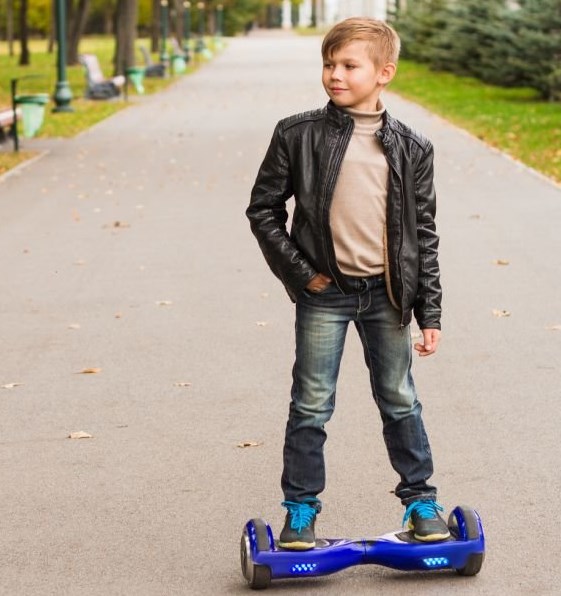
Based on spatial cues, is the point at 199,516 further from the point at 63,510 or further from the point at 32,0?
the point at 32,0

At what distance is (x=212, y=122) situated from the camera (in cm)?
2611

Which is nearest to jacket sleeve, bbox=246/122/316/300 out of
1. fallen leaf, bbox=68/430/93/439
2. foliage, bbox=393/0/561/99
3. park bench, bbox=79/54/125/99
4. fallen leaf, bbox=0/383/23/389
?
fallen leaf, bbox=68/430/93/439

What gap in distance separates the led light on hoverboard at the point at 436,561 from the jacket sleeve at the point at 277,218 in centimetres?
84

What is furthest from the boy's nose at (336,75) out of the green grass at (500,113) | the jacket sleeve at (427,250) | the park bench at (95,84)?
the park bench at (95,84)

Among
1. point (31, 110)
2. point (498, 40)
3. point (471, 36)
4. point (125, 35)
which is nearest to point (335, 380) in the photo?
point (31, 110)

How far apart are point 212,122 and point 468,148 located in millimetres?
6853

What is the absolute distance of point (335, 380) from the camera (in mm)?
4383

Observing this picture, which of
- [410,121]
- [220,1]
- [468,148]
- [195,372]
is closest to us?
[195,372]

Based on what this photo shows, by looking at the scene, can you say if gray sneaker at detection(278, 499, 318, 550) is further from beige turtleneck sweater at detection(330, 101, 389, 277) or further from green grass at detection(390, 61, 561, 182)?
green grass at detection(390, 61, 561, 182)

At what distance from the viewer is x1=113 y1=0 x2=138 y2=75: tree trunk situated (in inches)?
1528

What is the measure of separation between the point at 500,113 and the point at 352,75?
23.2 meters

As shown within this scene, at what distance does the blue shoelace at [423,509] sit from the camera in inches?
172

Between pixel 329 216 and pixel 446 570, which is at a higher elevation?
pixel 329 216

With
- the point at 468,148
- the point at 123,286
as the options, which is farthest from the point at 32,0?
the point at 123,286
